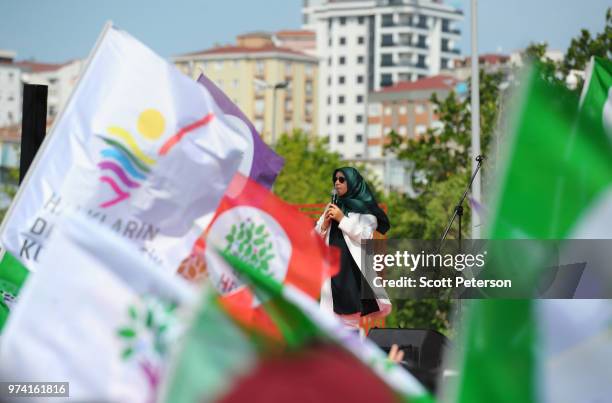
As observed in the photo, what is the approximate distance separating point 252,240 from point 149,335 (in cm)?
297

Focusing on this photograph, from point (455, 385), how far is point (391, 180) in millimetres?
137928

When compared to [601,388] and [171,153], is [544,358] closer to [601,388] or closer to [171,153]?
[601,388]

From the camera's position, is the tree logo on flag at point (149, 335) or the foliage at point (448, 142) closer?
the tree logo on flag at point (149, 335)

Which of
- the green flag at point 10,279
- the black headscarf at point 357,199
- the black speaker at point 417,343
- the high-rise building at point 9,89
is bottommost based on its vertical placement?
the green flag at point 10,279

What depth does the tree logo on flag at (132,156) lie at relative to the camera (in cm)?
756

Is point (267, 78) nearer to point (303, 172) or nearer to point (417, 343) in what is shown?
point (303, 172)

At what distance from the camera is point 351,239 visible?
10703 millimetres

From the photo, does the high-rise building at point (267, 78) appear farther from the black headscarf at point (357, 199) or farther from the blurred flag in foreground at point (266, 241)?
the blurred flag in foreground at point (266, 241)

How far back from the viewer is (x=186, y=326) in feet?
13.4

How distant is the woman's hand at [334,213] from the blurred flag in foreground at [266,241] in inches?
90.1

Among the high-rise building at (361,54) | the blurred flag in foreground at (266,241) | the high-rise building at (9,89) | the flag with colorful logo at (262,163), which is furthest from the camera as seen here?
the high-rise building at (361,54)

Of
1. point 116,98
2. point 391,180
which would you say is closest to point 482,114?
point 116,98

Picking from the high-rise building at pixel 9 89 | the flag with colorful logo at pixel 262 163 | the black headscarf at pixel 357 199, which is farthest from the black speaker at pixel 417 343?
the high-rise building at pixel 9 89

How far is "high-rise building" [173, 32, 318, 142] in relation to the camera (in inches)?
6668
